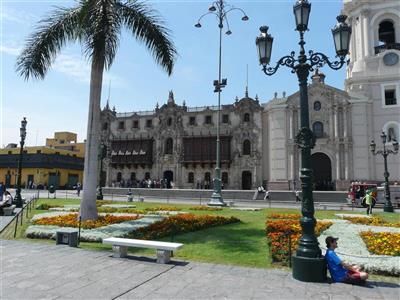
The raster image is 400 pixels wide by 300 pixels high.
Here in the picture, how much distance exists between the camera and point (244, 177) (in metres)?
46.2

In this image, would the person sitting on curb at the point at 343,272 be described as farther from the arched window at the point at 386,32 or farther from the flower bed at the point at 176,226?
the arched window at the point at 386,32

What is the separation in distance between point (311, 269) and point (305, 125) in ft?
9.43

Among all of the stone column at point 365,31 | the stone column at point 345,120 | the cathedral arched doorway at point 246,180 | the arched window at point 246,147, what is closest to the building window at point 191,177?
the cathedral arched doorway at point 246,180

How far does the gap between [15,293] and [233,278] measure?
369 centimetres

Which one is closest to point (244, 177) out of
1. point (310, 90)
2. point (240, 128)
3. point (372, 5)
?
point (240, 128)

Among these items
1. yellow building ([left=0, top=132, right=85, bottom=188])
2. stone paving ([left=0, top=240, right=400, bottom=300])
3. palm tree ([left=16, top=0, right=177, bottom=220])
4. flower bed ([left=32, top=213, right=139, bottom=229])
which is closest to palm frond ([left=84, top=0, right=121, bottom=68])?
palm tree ([left=16, top=0, right=177, bottom=220])

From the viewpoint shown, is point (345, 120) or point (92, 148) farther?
point (345, 120)

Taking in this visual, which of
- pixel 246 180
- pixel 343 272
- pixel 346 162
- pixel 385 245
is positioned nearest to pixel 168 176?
pixel 246 180

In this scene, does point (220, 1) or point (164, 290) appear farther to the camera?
point (220, 1)

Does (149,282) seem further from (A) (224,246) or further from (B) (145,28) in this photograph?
(B) (145,28)

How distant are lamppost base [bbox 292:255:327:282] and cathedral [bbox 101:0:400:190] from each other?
116 ft

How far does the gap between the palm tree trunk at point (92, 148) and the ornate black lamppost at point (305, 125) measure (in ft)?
24.5

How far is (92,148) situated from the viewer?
520 inches

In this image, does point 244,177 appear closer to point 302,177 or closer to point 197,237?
point 197,237
